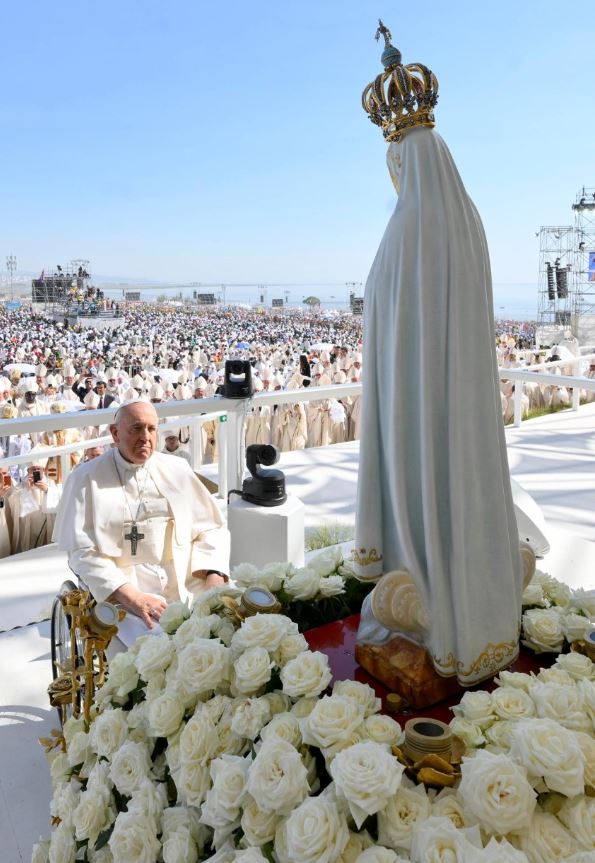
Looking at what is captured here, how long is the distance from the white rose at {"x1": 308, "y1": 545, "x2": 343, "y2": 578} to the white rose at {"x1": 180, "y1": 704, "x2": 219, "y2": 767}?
693 millimetres

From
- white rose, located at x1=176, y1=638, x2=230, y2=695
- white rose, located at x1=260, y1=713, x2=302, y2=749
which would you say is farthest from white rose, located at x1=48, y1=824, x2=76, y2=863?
white rose, located at x1=260, y1=713, x2=302, y2=749

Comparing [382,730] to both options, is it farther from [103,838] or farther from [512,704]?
[103,838]

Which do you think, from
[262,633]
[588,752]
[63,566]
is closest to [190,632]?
[262,633]

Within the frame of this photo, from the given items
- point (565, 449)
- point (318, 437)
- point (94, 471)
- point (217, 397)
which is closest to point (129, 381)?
point (318, 437)

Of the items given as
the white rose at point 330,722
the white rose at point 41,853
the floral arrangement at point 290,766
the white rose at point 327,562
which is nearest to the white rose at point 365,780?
the floral arrangement at point 290,766

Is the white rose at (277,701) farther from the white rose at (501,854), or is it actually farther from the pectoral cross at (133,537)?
the pectoral cross at (133,537)

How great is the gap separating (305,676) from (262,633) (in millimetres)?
159

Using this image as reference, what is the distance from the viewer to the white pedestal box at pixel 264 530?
2934 millimetres

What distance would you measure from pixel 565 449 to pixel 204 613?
5042 mm

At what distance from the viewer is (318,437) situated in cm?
823

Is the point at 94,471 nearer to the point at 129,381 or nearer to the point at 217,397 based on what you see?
the point at 217,397

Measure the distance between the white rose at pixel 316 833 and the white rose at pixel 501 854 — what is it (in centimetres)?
21

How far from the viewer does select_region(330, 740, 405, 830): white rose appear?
1.05m

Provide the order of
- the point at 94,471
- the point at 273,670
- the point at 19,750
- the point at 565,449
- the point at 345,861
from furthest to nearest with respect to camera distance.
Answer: the point at 565,449, the point at 94,471, the point at 19,750, the point at 273,670, the point at 345,861
